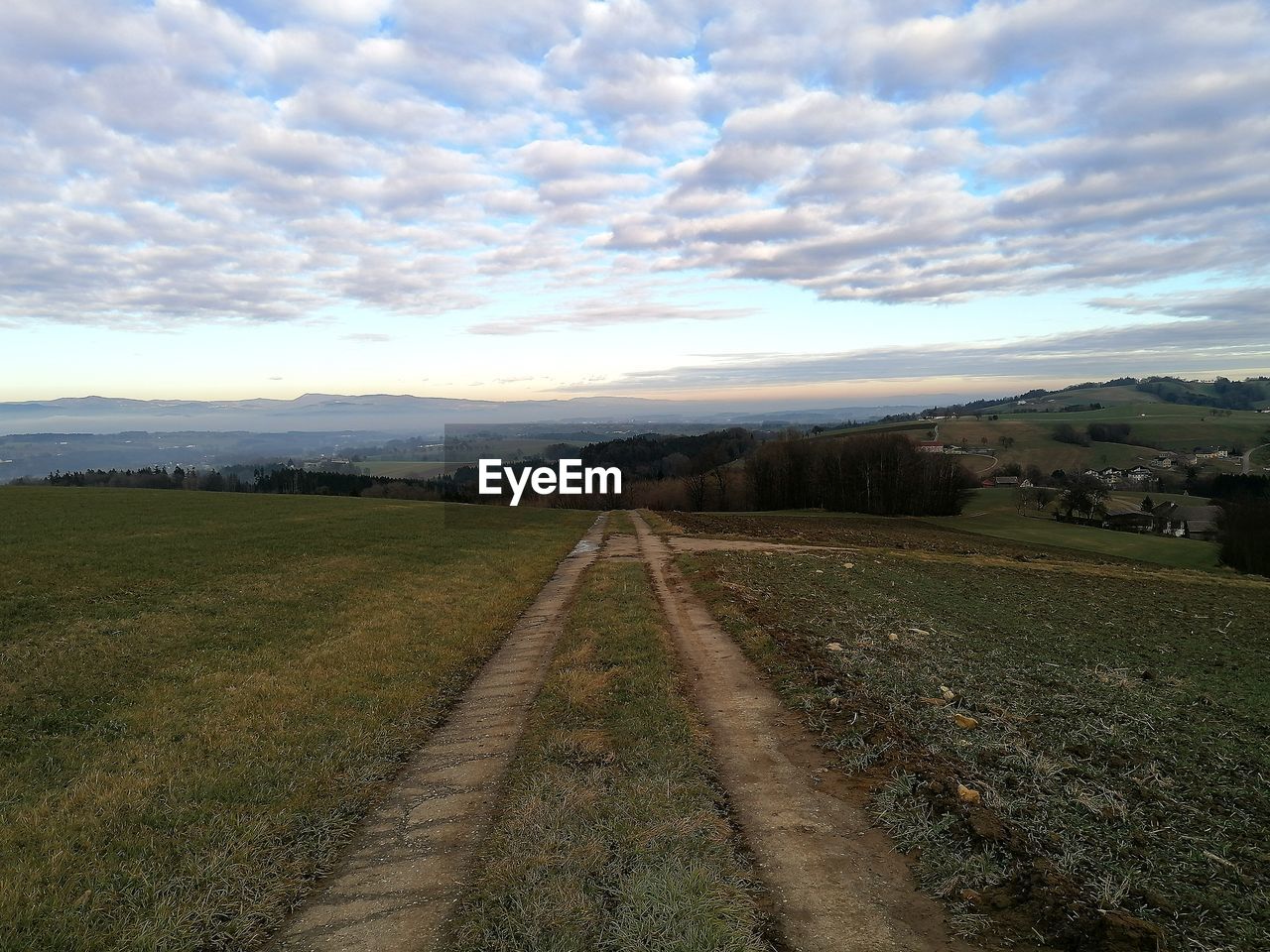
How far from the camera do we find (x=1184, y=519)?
86750 millimetres

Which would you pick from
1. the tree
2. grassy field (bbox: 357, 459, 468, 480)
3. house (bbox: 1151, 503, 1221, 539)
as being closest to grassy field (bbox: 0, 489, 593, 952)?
grassy field (bbox: 357, 459, 468, 480)

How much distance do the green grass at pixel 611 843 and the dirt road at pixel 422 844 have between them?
27 cm

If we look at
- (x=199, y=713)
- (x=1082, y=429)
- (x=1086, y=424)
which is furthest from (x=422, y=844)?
(x=1086, y=424)

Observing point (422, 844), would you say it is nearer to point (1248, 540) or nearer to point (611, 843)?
point (611, 843)

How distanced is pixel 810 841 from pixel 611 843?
191cm

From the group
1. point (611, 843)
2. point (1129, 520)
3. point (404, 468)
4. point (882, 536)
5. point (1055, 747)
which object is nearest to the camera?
point (611, 843)

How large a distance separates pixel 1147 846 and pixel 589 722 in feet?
20.7

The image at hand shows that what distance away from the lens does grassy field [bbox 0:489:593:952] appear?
5.35 meters

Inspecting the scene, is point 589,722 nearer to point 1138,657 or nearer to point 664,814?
point 664,814

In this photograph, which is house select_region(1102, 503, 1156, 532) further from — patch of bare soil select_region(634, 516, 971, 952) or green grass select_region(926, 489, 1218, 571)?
patch of bare soil select_region(634, 516, 971, 952)

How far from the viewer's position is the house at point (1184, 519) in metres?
83.9

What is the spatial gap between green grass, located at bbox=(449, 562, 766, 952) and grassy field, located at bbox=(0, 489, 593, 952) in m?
1.86

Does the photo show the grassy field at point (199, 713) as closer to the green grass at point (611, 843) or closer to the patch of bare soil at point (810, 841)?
the green grass at point (611, 843)

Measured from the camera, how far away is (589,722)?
8891mm
